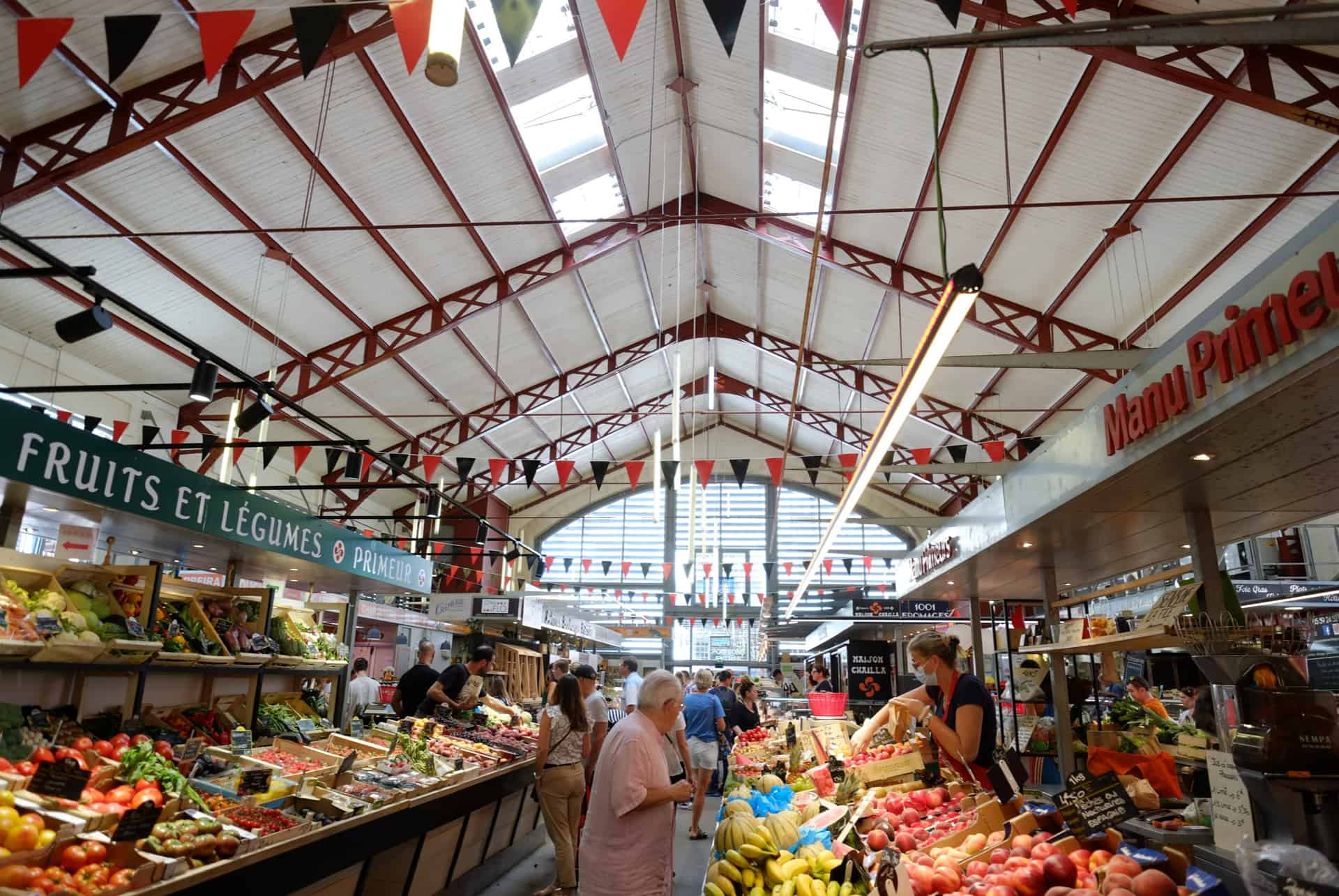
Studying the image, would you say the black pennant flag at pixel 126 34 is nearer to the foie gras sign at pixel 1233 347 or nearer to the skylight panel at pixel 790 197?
the foie gras sign at pixel 1233 347

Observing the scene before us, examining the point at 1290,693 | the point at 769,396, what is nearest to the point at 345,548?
the point at 1290,693

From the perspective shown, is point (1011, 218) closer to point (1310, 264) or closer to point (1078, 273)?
point (1078, 273)

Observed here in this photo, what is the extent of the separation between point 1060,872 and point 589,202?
11.1 m

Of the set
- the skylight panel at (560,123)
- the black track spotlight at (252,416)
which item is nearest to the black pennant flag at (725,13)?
the black track spotlight at (252,416)

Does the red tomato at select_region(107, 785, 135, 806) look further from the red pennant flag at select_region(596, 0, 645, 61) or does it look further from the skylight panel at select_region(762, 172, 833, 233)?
the skylight panel at select_region(762, 172, 833, 233)

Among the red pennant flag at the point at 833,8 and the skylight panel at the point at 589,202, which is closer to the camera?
the red pennant flag at the point at 833,8

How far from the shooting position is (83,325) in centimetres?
499

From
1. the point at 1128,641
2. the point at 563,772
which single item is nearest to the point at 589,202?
the point at 563,772

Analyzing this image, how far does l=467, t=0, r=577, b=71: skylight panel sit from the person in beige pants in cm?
619

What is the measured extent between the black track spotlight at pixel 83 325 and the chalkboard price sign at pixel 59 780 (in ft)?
7.89

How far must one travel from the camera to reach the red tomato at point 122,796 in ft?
11.2

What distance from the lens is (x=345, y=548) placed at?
25.9ft

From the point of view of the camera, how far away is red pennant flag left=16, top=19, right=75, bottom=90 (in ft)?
14.3

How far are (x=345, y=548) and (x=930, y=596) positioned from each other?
7.31m
